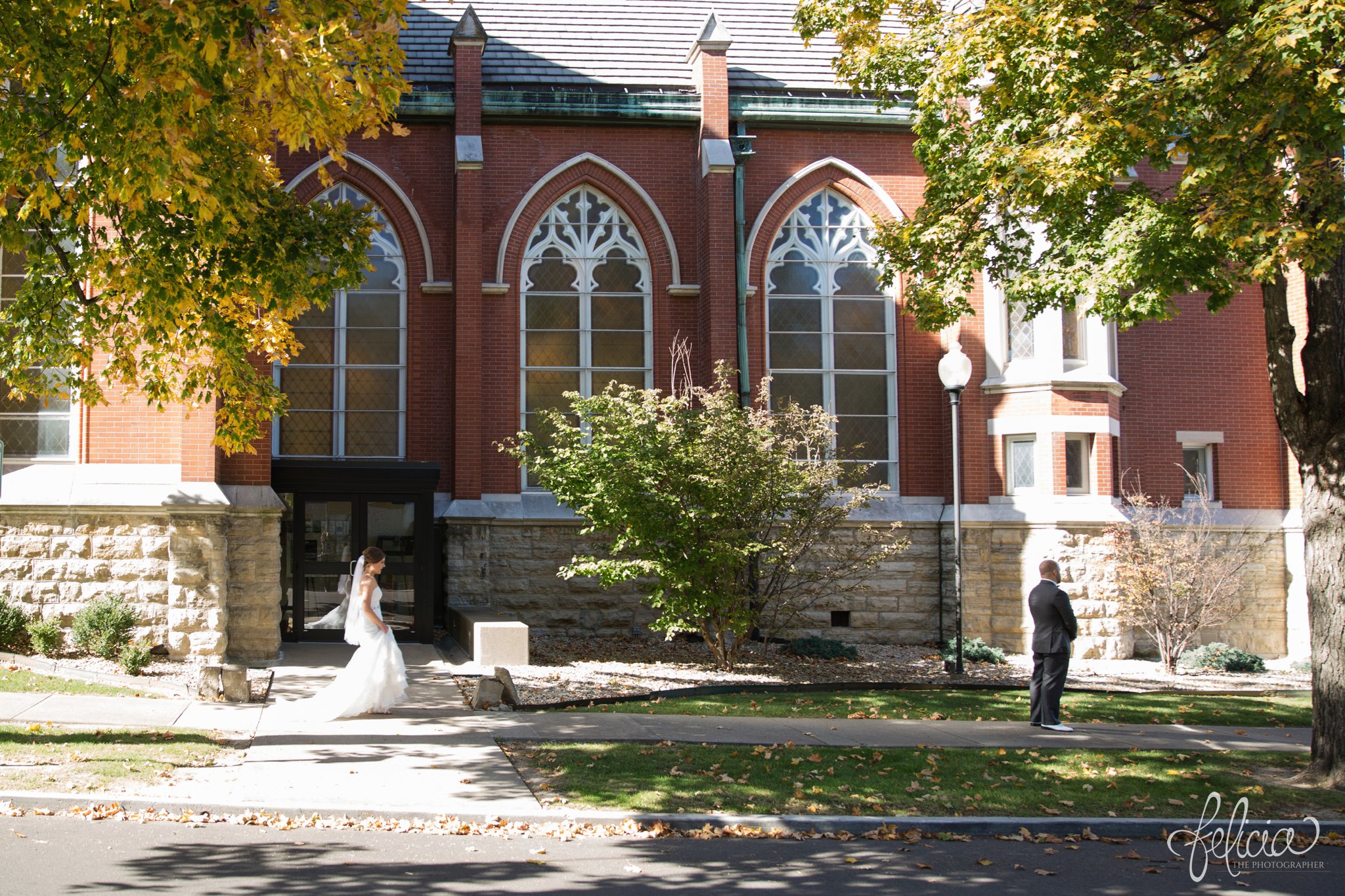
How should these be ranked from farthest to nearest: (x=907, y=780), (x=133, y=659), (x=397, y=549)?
(x=397, y=549) < (x=133, y=659) < (x=907, y=780)

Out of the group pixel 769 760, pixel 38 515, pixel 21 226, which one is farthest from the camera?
pixel 38 515

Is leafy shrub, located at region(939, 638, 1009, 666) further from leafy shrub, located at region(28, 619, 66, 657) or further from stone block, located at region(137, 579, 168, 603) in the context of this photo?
leafy shrub, located at region(28, 619, 66, 657)

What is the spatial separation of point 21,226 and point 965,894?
9.58m

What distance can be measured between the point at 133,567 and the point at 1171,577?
47.2 feet

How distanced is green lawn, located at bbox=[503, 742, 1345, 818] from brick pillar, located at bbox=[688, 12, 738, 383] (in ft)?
31.5

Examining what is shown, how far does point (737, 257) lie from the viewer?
61.1 feet

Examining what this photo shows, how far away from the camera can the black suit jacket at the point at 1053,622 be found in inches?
420

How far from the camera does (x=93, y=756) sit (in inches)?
327

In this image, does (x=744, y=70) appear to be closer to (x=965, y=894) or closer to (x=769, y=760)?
(x=769, y=760)

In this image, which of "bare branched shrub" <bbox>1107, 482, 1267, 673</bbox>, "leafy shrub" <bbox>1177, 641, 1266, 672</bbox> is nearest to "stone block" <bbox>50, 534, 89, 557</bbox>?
"bare branched shrub" <bbox>1107, 482, 1267, 673</bbox>

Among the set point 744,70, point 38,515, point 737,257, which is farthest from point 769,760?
point 744,70

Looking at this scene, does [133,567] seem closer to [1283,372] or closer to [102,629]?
[102,629]

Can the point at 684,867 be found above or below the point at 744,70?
below

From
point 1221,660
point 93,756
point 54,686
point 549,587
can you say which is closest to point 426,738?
point 93,756
